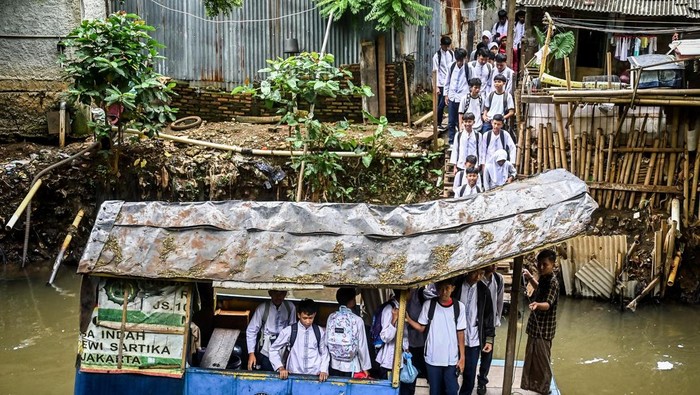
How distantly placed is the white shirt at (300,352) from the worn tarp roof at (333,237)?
74 cm

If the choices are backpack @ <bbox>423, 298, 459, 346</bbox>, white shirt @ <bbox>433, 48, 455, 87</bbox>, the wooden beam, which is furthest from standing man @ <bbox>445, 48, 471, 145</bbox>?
backpack @ <bbox>423, 298, 459, 346</bbox>

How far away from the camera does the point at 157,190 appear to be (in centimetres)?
1548

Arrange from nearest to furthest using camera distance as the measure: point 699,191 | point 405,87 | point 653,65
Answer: point 653,65, point 699,191, point 405,87

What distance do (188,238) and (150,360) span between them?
116 cm

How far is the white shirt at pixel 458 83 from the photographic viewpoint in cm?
1442

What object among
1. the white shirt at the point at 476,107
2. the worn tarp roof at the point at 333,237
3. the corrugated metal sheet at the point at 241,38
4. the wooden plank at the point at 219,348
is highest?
the corrugated metal sheet at the point at 241,38

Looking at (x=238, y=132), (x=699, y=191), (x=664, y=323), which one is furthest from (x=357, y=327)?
(x=238, y=132)

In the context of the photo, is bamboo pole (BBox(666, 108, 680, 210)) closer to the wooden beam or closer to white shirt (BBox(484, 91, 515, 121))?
the wooden beam

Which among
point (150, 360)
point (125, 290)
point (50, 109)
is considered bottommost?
point (150, 360)

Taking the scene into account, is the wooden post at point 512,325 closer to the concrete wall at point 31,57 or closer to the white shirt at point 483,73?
the white shirt at point 483,73

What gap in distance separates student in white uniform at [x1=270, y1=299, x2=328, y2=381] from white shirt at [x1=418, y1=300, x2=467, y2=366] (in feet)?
3.29

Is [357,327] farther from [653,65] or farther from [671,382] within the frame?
[653,65]

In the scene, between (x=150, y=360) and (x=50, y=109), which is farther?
(x=50, y=109)

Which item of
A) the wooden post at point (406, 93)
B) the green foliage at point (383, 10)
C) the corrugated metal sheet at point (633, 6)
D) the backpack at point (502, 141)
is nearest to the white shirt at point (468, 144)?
the backpack at point (502, 141)
